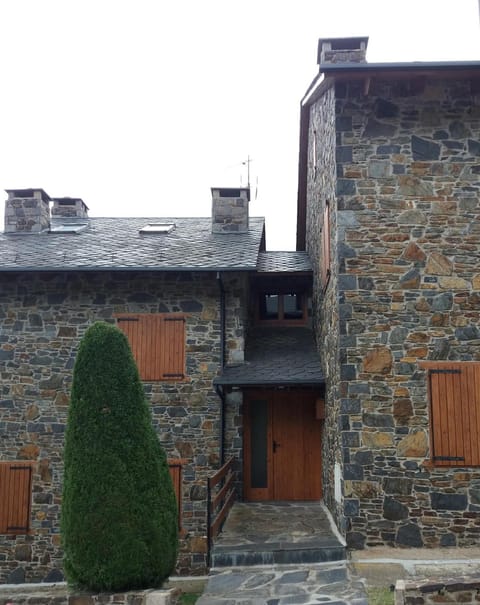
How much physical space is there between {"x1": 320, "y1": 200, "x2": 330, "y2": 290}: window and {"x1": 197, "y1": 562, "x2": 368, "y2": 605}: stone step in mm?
4106

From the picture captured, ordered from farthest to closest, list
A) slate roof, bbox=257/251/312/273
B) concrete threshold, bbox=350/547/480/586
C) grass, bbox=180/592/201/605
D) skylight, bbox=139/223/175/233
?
1. skylight, bbox=139/223/175/233
2. slate roof, bbox=257/251/312/273
3. grass, bbox=180/592/201/605
4. concrete threshold, bbox=350/547/480/586

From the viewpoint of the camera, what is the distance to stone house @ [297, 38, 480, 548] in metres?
7.36

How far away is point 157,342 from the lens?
32.7 ft

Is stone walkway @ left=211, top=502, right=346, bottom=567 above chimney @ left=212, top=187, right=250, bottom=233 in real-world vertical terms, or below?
below

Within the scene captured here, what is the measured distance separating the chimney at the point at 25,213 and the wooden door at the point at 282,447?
5.89m

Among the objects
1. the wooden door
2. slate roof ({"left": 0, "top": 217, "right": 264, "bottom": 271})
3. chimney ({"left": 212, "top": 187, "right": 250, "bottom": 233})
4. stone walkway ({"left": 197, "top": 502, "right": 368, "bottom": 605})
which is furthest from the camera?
chimney ({"left": 212, "top": 187, "right": 250, "bottom": 233})

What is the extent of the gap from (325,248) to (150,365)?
11.6ft

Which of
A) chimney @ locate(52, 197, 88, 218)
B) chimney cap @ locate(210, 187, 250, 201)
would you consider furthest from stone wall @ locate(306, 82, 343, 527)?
chimney @ locate(52, 197, 88, 218)

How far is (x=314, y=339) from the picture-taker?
1088 cm

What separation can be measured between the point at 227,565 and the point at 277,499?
3.07m

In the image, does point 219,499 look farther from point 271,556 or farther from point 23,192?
point 23,192

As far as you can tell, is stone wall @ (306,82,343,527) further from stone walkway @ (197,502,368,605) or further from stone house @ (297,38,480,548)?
stone walkway @ (197,502,368,605)

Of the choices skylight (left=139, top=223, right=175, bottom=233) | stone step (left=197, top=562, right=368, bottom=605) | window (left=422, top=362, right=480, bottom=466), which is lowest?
stone step (left=197, top=562, right=368, bottom=605)

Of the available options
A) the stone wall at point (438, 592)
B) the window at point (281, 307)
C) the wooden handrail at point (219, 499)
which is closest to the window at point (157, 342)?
the wooden handrail at point (219, 499)
